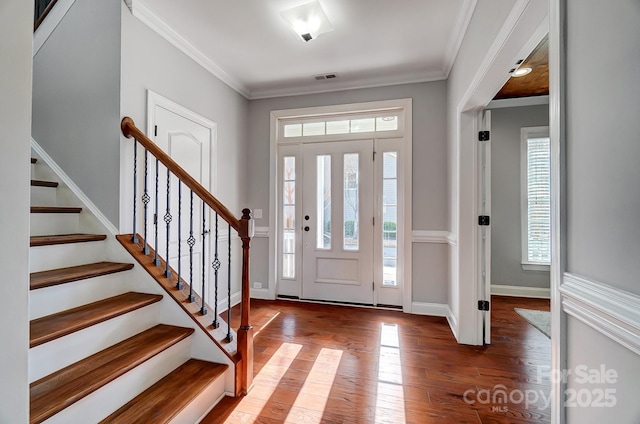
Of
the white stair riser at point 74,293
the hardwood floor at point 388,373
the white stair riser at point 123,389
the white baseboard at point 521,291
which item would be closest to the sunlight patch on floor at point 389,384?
the hardwood floor at point 388,373

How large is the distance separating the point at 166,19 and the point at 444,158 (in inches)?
117

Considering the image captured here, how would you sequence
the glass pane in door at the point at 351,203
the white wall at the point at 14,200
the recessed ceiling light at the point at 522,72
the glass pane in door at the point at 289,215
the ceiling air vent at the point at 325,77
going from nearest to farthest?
→ the white wall at the point at 14,200 → the recessed ceiling light at the point at 522,72 → the ceiling air vent at the point at 325,77 → the glass pane in door at the point at 351,203 → the glass pane in door at the point at 289,215

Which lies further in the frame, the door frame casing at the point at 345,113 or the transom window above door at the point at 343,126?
the transom window above door at the point at 343,126

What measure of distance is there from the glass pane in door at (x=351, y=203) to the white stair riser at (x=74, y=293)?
2299 millimetres

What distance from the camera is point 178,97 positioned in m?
2.65

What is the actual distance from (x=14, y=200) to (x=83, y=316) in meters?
0.92

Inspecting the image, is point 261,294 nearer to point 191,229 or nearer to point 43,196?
point 191,229

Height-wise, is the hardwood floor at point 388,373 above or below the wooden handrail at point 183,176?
below

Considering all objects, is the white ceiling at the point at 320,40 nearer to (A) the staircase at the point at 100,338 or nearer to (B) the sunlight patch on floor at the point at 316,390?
(A) the staircase at the point at 100,338

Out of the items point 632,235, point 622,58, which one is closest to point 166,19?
point 622,58

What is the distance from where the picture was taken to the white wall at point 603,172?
69 centimetres

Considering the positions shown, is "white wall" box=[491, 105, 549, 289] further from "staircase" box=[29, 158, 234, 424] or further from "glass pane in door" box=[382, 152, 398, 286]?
"staircase" box=[29, 158, 234, 424]

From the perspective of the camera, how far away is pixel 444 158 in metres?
3.23

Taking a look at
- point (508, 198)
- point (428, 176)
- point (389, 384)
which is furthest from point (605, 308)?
point (508, 198)
